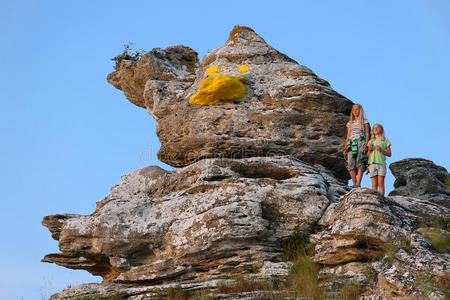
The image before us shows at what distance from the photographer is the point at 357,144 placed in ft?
49.9

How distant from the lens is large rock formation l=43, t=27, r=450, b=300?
11531 millimetres

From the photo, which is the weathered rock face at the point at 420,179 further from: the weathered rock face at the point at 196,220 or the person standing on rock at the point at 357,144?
the weathered rock face at the point at 196,220

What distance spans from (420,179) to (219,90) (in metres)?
6.95

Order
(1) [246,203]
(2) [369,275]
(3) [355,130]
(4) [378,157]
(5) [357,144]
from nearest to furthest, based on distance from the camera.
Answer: (2) [369,275], (1) [246,203], (4) [378,157], (5) [357,144], (3) [355,130]

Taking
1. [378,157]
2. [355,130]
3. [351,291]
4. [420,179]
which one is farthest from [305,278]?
[420,179]

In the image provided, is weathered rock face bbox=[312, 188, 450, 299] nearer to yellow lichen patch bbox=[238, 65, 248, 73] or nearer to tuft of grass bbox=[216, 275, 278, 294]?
tuft of grass bbox=[216, 275, 278, 294]

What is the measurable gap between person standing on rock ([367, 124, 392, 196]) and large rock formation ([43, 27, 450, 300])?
0.65 meters

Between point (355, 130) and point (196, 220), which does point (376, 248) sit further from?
point (355, 130)

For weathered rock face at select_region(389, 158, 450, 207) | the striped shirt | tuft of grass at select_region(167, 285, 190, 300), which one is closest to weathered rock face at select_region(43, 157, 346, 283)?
tuft of grass at select_region(167, 285, 190, 300)

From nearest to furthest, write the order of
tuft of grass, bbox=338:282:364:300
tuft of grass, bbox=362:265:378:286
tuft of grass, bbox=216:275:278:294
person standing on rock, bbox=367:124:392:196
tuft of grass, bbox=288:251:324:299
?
tuft of grass, bbox=338:282:364:300 → tuft of grass, bbox=288:251:324:299 → tuft of grass, bbox=362:265:378:286 → tuft of grass, bbox=216:275:278:294 → person standing on rock, bbox=367:124:392:196

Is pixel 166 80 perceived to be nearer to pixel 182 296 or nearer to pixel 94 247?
pixel 94 247

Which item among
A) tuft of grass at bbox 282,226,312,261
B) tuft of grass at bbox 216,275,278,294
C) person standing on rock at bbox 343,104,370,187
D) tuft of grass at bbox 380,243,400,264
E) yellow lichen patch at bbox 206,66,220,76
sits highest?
yellow lichen patch at bbox 206,66,220,76

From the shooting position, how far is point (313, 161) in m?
16.1

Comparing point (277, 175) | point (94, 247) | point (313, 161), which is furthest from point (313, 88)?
point (94, 247)
